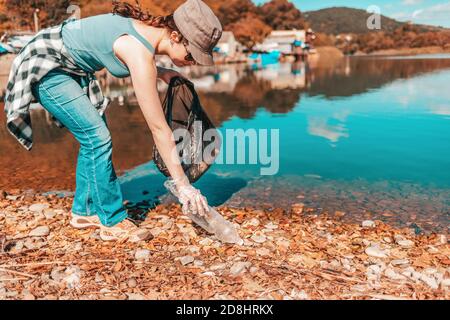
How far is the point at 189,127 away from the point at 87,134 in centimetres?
88

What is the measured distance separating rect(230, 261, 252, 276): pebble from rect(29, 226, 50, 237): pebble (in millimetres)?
1647

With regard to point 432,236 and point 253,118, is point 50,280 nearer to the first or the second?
point 432,236

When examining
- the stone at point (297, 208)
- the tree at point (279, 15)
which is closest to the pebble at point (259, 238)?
the stone at point (297, 208)

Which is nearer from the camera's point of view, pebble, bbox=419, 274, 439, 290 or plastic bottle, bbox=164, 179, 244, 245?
pebble, bbox=419, 274, 439, 290

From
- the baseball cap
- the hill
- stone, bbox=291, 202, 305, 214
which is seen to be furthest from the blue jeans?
the hill

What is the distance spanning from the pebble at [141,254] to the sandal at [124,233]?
22 cm

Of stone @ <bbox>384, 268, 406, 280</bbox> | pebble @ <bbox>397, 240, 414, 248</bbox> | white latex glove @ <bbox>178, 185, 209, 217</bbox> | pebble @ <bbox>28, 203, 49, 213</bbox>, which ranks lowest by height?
pebble @ <bbox>397, 240, 414, 248</bbox>

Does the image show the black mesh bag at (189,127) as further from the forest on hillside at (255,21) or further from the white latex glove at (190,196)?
the forest on hillside at (255,21)

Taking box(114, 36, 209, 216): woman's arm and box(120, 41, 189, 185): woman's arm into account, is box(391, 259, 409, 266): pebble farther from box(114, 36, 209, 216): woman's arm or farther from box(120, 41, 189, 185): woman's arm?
box(120, 41, 189, 185): woman's arm

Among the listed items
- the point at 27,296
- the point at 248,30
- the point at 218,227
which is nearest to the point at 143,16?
the point at 218,227

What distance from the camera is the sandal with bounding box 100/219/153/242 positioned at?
10.7ft

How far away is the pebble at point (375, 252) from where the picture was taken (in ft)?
9.62

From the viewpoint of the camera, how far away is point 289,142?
6871 millimetres

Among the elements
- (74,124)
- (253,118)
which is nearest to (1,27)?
(253,118)
